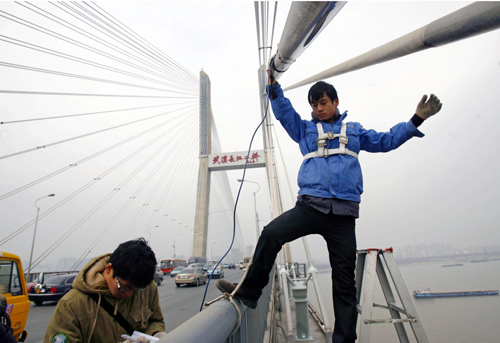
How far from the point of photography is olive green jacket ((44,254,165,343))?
1.31 m

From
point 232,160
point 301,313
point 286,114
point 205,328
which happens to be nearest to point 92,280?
point 205,328

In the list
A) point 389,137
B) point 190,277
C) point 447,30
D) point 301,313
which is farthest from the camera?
point 190,277

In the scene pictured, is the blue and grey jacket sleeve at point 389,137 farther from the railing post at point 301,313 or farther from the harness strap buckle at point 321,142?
the railing post at point 301,313

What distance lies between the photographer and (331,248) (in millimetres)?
1788

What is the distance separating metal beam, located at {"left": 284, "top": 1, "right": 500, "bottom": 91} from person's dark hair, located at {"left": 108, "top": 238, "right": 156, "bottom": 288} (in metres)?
1.44

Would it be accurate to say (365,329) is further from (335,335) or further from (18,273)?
(18,273)

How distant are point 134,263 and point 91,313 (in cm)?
29

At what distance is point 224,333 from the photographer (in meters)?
0.86

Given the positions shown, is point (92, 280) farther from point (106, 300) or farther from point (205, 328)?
point (205, 328)

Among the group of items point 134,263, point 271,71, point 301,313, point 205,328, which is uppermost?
point 271,71

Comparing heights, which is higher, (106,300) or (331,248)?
(331,248)

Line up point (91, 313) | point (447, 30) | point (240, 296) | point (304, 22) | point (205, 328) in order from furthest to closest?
1. point (240, 296)
2. point (91, 313)
3. point (304, 22)
4. point (447, 30)
5. point (205, 328)

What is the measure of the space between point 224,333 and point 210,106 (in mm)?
22958

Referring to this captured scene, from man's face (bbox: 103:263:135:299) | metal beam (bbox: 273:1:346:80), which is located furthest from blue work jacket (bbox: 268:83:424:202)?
man's face (bbox: 103:263:135:299)
